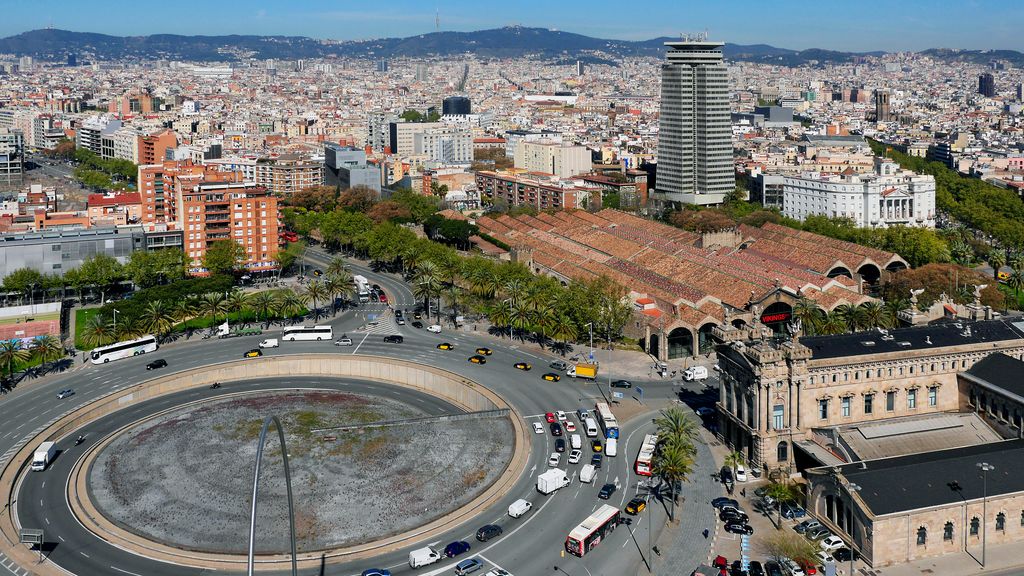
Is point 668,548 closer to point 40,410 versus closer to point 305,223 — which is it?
point 40,410

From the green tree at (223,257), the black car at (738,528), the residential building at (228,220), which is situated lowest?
the black car at (738,528)

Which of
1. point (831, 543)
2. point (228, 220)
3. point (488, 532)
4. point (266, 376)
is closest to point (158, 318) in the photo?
point (266, 376)

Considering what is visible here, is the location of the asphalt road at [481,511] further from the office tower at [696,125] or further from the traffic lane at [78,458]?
the office tower at [696,125]

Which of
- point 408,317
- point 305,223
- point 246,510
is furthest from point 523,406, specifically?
point 305,223

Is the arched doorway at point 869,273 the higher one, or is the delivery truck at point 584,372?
the arched doorway at point 869,273

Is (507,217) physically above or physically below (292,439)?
above

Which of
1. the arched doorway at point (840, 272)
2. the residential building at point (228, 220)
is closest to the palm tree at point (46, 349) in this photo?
the residential building at point (228, 220)

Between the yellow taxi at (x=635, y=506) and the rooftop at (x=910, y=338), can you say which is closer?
the yellow taxi at (x=635, y=506)

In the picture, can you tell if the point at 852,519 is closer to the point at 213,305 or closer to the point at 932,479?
the point at 932,479
